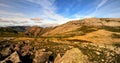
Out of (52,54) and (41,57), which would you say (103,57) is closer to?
(52,54)

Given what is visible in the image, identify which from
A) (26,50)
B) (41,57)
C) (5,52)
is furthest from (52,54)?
(5,52)

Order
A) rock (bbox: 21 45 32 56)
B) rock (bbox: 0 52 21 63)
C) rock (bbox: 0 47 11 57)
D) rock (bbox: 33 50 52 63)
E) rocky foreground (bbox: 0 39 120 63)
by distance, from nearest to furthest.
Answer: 1. rocky foreground (bbox: 0 39 120 63)
2. rock (bbox: 0 52 21 63)
3. rock (bbox: 33 50 52 63)
4. rock (bbox: 0 47 11 57)
5. rock (bbox: 21 45 32 56)

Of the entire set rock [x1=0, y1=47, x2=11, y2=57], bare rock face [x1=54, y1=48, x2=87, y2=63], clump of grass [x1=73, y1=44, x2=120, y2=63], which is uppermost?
rock [x1=0, y1=47, x2=11, y2=57]

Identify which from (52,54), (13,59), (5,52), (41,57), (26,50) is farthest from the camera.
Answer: (26,50)

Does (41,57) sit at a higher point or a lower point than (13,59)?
lower

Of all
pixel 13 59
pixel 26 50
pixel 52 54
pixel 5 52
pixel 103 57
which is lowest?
pixel 103 57

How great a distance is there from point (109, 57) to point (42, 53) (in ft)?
65.2

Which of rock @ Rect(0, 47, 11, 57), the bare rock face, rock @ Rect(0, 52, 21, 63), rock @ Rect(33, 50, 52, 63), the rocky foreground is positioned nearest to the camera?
the bare rock face

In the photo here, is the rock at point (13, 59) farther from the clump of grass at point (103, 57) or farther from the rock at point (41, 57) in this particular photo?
the clump of grass at point (103, 57)

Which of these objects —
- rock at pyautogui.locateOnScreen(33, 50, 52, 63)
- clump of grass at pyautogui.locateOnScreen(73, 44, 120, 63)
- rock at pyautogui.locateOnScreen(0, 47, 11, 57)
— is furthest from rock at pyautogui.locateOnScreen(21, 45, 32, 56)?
clump of grass at pyautogui.locateOnScreen(73, 44, 120, 63)

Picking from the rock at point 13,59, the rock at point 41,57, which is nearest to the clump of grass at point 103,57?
the rock at point 41,57

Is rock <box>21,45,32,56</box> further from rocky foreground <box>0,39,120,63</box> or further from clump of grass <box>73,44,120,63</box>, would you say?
clump of grass <box>73,44,120,63</box>

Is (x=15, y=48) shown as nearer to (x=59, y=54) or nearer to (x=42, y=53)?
(x=42, y=53)

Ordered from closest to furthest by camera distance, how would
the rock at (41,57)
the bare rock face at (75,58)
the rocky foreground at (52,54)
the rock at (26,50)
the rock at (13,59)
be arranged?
the bare rock face at (75,58), the rocky foreground at (52,54), the rock at (13,59), the rock at (41,57), the rock at (26,50)
